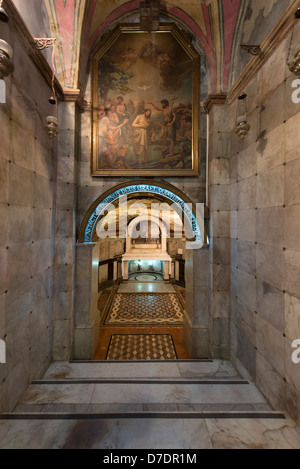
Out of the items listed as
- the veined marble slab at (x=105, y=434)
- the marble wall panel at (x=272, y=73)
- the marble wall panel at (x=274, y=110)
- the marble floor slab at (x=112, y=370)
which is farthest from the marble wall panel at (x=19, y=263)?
the marble wall panel at (x=272, y=73)

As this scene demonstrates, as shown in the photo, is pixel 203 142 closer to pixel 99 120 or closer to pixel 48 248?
pixel 99 120

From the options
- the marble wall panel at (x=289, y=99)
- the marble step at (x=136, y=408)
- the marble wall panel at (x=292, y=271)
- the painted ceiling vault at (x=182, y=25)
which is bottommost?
the marble step at (x=136, y=408)

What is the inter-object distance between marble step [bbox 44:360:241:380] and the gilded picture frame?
4.07m

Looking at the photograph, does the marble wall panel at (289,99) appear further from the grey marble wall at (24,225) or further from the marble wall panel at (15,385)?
the marble wall panel at (15,385)

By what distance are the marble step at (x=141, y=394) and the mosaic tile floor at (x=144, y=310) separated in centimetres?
350

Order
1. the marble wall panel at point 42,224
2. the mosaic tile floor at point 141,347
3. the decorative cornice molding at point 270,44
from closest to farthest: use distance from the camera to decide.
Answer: the decorative cornice molding at point 270,44, the marble wall panel at point 42,224, the mosaic tile floor at point 141,347

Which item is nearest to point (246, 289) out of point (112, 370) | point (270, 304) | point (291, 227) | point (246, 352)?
point (270, 304)

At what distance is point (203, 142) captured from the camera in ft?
15.3

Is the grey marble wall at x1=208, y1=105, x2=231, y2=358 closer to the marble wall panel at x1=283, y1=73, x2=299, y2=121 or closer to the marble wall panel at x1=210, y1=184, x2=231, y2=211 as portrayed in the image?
the marble wall panel at x1=210, y1=184, x2=231, y2=211

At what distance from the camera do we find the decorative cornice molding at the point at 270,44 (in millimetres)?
2422

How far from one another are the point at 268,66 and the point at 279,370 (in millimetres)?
4307

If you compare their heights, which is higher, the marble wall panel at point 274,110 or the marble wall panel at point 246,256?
the marble wall panel at point 274,110

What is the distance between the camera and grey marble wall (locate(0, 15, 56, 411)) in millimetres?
2602

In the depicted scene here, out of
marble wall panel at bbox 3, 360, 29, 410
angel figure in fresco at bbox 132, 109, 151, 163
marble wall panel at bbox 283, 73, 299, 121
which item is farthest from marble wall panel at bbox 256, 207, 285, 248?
marble wall panel at bbox 3, 360, 29, 410
